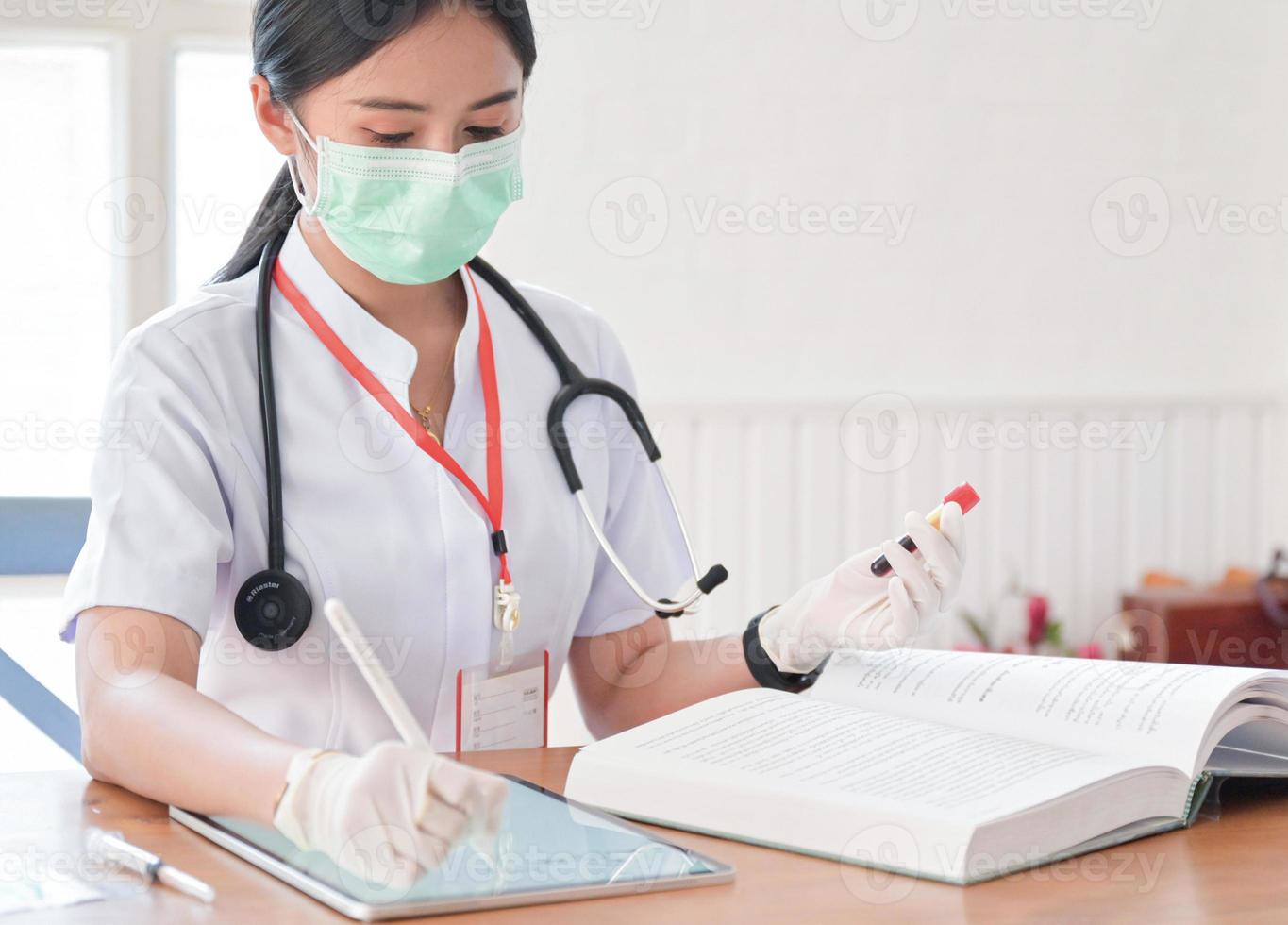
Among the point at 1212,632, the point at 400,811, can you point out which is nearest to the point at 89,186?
the point at 400,811

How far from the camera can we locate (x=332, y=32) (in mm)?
1131

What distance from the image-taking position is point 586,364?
1.41m

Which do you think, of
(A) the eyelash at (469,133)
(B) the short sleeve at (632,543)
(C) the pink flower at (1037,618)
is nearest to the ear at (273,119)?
(A) the eyelash at (469,133)

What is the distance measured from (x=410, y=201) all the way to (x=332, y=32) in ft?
0.49

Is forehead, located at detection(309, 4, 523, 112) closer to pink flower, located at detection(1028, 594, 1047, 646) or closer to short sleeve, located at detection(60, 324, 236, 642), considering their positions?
short sleeve, located at detection(60, 324, 236, 642)

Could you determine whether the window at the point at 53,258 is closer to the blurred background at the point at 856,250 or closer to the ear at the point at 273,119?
the blurred background at the point at 856,250

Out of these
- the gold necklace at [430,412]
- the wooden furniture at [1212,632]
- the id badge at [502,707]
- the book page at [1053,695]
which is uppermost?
the gold necklace at [430,412]

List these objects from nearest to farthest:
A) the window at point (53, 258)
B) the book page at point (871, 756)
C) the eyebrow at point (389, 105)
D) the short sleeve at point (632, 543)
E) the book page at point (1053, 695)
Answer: the book page at point (871, 756), the book page at point (1053, 695), the eyebrow at point (389, 105), the short sleeve at point (632, 543), the window at point (53, 258)

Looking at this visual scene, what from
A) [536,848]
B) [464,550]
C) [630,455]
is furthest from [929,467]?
[536,848]

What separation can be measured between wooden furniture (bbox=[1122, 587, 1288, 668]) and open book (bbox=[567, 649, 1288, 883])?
186cm

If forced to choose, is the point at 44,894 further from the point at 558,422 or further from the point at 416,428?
the point at 558,422

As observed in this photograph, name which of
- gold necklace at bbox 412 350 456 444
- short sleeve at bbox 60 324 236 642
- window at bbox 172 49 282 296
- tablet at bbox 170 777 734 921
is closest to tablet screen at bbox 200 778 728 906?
tablet at bbox 170 777 734 921

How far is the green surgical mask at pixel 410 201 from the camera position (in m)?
1.17

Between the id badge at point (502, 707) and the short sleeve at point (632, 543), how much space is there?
0.37ft
